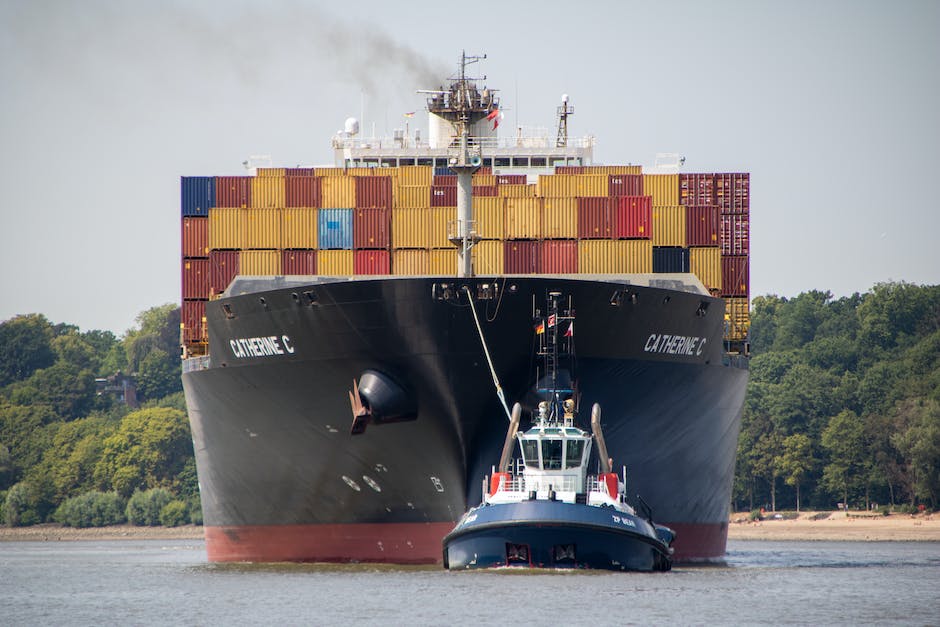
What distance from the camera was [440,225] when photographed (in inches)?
2261

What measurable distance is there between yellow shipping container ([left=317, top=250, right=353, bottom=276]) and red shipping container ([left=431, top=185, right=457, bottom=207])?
12.7 feet

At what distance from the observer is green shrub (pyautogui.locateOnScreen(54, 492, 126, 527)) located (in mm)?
132875

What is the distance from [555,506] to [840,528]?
67755mm

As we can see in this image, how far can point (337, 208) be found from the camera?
58.8 metres

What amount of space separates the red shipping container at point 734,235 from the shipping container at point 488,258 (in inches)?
431

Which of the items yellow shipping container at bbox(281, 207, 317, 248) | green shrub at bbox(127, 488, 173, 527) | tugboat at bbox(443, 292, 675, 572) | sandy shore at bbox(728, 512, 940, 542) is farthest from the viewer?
green shrub at bbox(127, 488, 173, 527)

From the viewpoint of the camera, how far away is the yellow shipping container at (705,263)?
60.0 m

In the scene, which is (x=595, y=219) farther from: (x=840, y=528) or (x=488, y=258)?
(x=840, y=528)

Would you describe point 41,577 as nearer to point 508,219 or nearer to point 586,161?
point 508,219

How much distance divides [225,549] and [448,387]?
1444 centimetres

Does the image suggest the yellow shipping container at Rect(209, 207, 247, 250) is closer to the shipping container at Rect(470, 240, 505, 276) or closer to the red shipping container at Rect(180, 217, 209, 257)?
the red shipping container at Rect(180, 217, 209, 257)

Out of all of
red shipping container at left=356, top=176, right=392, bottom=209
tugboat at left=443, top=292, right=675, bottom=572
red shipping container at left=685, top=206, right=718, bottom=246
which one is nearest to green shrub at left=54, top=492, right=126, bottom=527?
red shipping container at left=356, top=176, right=392, bottom=209

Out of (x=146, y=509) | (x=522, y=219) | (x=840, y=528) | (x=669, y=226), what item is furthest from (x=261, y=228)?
(x=146, y=509)

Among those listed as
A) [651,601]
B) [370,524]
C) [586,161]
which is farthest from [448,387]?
[586,161]
